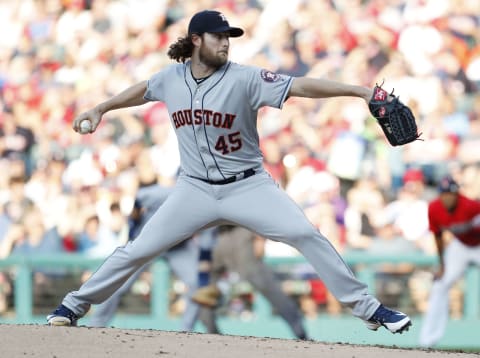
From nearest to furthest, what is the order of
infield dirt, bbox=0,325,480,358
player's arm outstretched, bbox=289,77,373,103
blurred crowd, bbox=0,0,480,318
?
infield dirt, bbox=0,325,480,358 < player's arm outstretched, bbox=289,77,373,103 < blurred crowd, bbox=0,0,480,318

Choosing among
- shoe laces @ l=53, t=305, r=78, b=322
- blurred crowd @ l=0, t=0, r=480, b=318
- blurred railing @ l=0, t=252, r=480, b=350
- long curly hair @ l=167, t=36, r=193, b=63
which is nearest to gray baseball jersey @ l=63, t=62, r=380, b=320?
long curly hair @ l=167, t=36, r=193, b=63

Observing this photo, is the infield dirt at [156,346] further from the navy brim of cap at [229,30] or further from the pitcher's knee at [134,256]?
the navy brim of cap at [229,30]

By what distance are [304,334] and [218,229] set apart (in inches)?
52.9

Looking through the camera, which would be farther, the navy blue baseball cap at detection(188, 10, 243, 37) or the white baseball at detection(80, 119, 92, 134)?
the white baseball at detection(80, 119, 92, 134)

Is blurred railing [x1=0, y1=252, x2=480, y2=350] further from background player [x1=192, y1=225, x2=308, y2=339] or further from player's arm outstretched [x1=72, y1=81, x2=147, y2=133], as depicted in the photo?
player's arm outstretched [x1=72, y1=81, x2=147, y2=133]

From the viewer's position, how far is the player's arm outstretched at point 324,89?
5.52 m

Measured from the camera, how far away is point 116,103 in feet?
20.6

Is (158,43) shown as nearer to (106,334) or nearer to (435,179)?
(435,179)

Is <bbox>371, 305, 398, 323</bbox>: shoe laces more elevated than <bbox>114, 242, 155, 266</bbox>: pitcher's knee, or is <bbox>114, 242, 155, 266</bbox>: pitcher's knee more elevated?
<bbox>114, 242, 155, 266</bbox>: pitcher's knee

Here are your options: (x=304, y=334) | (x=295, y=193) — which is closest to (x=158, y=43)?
(x=295, y=193)

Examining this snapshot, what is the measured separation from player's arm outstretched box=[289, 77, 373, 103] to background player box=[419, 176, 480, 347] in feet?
16.1

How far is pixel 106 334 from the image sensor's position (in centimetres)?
584

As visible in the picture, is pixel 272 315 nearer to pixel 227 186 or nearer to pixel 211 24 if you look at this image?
pixel 227 186

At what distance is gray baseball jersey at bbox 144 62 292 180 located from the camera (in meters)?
5.86
